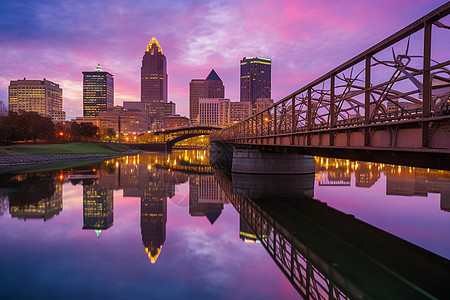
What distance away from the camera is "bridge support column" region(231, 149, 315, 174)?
39625 millimetres

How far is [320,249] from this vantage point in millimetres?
13797

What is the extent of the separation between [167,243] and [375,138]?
10720 millimetres

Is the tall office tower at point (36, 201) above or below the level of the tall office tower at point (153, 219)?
above

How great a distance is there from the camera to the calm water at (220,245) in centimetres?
1010

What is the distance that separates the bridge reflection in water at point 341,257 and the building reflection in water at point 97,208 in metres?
8.98

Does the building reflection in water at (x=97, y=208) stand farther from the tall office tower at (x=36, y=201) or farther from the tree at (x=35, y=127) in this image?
the tree at (x=35, y=127)

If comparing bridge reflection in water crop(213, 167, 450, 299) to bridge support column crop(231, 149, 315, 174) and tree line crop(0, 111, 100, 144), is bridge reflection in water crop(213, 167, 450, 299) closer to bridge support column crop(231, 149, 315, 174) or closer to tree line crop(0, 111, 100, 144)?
bridge support column crop(231, 149, 315, 174)

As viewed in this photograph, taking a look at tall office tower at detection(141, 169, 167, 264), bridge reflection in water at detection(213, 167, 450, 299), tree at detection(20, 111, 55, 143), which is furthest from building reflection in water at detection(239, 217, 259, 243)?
tree at detection(20, 111, 55, 143)

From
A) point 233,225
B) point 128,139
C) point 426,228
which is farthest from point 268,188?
point 128,139

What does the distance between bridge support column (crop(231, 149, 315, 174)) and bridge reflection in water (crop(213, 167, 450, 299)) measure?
54.7 ft

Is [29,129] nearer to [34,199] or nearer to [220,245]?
[34,199]

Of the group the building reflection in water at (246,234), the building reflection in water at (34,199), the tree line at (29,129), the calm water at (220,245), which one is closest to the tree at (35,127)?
the tree line at (29,129)

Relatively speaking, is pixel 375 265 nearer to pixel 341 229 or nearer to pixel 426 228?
pixel 341 229

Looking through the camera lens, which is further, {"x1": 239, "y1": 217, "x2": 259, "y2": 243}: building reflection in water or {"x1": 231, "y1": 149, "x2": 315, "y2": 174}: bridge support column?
{"x1": 231, "y1": 149, "x2": 315, "y2": 174}: bridge support column
